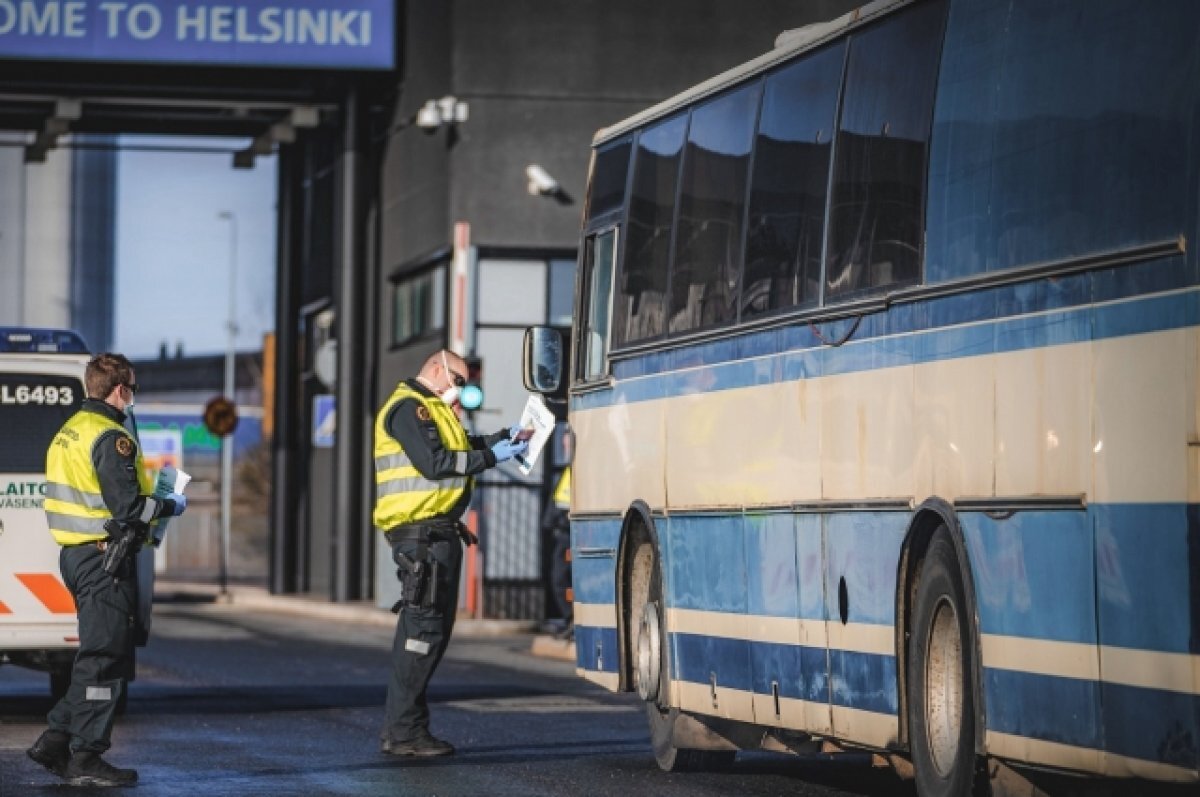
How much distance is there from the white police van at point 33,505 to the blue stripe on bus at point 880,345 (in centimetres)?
360

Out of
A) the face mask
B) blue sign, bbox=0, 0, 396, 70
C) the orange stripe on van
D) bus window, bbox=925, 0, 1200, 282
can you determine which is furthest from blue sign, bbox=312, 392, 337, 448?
bus window, bbox=925, 0, 1200, 282

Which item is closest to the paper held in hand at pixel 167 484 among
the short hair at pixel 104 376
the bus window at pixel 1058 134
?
the short hair at pixel 104 376

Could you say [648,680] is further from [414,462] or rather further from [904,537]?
[904,537]

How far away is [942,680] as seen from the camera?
31.9ft

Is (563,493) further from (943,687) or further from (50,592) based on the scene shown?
(943,687)

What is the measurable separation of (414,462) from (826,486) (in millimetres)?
3351

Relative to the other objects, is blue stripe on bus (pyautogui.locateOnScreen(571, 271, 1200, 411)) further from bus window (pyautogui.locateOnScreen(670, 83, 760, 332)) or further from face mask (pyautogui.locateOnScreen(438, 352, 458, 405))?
face mask (pyautogui.locateOnScreen(438, 352, 458, 405))

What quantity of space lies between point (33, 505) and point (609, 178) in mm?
4146

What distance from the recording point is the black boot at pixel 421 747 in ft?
44.5

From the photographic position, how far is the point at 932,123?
9.85 m

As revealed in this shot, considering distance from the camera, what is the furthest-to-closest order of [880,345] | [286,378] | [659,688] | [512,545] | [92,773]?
[286,378], [512,545], [659,688], [92,773], [880,345]

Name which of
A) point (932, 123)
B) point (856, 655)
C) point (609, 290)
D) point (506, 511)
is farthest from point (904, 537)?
point (506, 511)

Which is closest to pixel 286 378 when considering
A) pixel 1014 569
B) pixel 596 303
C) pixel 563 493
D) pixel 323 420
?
pixel 323 420

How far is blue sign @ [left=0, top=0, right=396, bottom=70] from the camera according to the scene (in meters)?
32.4
